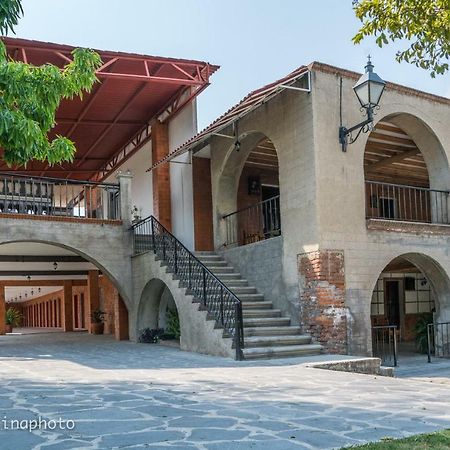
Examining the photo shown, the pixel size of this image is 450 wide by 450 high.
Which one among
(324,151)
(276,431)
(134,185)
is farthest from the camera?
(134,185)

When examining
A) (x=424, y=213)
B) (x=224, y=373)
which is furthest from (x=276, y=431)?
(x=424, y=213)

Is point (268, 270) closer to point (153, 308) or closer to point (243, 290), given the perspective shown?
point (243, 290)

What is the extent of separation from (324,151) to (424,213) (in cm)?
891

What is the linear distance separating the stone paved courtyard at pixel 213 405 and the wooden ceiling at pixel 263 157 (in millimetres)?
6615

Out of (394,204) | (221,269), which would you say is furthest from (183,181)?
(394,204)

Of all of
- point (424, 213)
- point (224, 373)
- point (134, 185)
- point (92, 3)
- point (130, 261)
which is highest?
point (92, 3)

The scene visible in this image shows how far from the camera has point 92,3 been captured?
9617 millimetres

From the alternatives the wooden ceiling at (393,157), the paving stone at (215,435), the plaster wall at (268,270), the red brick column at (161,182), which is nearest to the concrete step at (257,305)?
the plaster wall at (268,270)

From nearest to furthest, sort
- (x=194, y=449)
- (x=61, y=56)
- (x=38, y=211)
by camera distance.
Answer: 1. (x=194, y=449)
2. (x=61, y=56)
3. (x=38, y=211)

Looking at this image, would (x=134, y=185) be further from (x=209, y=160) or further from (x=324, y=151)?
(x=324, y=151)

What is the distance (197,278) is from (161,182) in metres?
5.59

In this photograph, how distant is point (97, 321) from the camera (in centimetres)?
2009

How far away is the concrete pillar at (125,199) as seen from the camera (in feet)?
50.2

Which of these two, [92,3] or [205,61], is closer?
[92,3]
